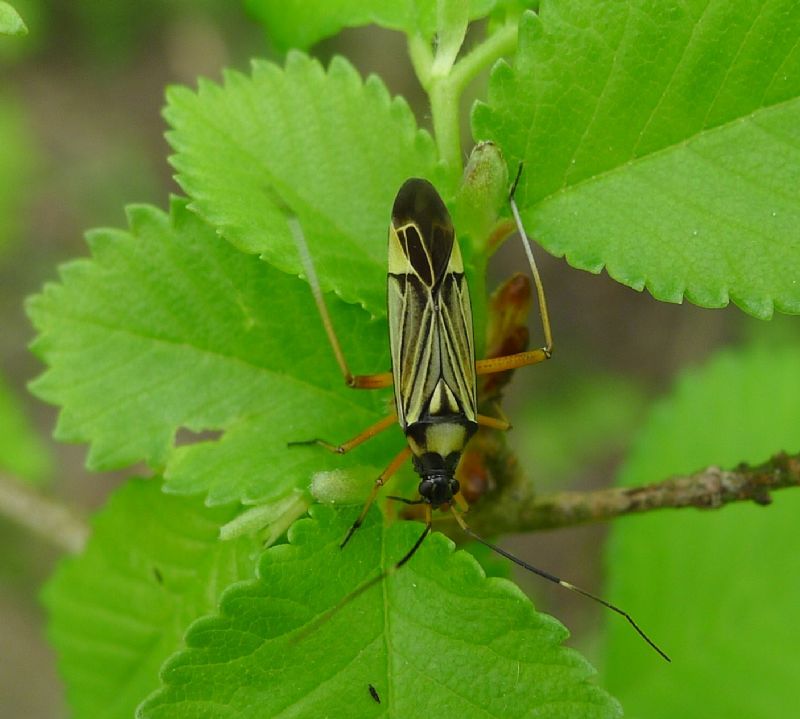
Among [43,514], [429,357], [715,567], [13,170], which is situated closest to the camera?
[429,357]

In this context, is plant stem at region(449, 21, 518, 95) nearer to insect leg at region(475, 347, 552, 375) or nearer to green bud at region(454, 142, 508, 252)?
green bud at region(454, 142, 508, 252)

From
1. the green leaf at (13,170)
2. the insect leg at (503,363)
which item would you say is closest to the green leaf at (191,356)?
the insect leg at (503,363)

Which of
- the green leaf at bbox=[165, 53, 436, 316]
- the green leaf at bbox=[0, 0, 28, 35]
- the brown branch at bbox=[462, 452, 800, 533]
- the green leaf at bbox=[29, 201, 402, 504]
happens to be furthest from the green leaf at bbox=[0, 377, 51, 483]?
the green leaf at bbox=[0, 0, 28, 35]

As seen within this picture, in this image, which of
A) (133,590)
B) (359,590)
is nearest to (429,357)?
(359,590)

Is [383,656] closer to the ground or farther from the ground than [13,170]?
closer to the ground

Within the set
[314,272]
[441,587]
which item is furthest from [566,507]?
[314,272]

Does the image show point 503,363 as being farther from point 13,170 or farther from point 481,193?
point 13,170

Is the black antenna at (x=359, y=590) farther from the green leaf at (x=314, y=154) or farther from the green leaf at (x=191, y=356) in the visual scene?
the green leaf at (x=314, y=154)

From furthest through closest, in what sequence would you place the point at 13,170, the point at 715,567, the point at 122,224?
Answer: the point at 13,170, the point at 122,224, the point at 715,567
